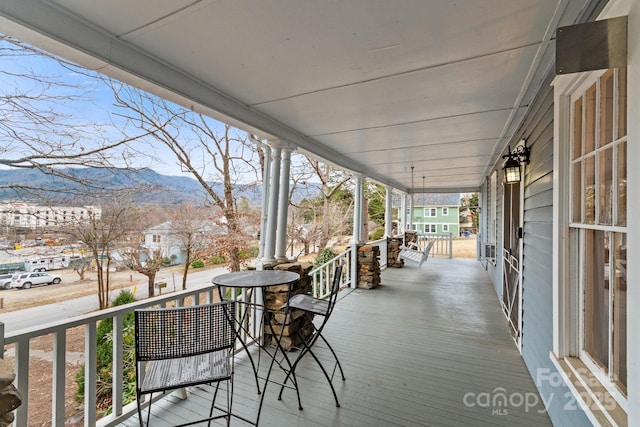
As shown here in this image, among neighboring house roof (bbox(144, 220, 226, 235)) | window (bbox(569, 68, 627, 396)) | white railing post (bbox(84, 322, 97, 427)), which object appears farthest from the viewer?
neighboring house roof (bbox(144, 220, 226, 235))

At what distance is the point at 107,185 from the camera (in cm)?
472

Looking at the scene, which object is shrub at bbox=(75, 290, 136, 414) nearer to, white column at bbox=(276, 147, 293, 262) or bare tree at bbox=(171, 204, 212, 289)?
bare tree at bbox=(171, 204, 212, 289)

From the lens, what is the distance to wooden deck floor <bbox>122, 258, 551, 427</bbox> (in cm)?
209

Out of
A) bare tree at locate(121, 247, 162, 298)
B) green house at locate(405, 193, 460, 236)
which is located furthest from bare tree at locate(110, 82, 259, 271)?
green house at locate(405, 193, 460, 236)

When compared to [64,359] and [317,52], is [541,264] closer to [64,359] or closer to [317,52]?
[317,52]

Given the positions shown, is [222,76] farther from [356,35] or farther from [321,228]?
[321,228]

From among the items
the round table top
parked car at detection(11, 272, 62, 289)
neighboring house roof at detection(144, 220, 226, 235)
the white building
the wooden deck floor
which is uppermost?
the white building

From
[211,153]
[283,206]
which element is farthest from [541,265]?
[211,153]

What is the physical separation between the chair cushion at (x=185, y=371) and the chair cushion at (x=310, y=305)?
704mm

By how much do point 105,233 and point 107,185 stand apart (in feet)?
2.58

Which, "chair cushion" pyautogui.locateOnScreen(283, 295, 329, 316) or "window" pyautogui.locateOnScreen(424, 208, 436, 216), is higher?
"window" pyautogui.locateOnScreen(424, 208, 436, 216)

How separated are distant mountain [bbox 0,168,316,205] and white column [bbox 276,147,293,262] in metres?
3.19

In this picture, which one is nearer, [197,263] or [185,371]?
[185,371]

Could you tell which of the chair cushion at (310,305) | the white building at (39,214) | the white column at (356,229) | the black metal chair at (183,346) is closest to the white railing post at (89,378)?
the black metal chair at (183,346)
